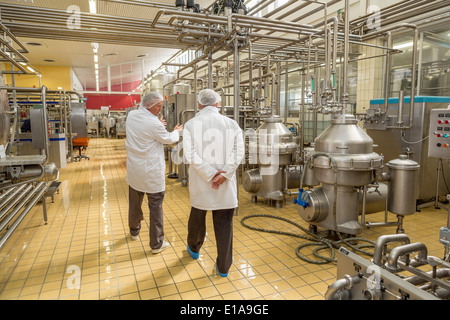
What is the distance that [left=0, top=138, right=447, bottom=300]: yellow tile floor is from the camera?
2.34 metres

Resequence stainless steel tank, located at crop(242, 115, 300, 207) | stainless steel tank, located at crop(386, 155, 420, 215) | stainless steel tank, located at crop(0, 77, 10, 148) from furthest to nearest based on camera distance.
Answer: stainless steel tank, located at crop(242, 115, 300, 207)
stainless steel tank, located at crop(0, 77, 10, 148)
stainless steel tank, located at crop(386, 155, 420, 215)

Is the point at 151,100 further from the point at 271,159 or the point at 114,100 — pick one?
the point at 114,100

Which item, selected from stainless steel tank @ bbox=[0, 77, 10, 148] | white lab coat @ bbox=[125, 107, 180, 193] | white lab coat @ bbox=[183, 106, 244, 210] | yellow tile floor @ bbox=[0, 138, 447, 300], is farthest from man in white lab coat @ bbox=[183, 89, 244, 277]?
stainless steel tank @ bbox=[0, 77, 10, 148]

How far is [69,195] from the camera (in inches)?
205

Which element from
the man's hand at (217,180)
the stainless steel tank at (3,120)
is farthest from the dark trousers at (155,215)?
the stainless steel tank at (3,120)

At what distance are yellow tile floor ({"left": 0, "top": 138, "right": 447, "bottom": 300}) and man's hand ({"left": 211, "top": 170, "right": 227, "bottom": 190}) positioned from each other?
771mm

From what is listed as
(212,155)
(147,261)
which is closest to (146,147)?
(212,155)

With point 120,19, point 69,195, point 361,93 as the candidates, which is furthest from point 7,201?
point 361,93

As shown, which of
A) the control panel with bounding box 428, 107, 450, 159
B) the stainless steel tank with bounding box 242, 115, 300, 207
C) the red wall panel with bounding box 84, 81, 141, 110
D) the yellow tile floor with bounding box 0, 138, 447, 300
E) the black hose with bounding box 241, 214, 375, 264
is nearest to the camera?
the yellow tile floor with bounding box 0, 138, 447, 300

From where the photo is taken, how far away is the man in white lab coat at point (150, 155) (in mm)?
2885

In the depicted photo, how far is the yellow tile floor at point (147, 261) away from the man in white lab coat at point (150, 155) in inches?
14.2

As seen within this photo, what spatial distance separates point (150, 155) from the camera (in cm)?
293

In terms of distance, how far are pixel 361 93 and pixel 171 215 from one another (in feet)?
15.4

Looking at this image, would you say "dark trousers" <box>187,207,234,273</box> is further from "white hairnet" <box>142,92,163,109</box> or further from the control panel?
the control panel
